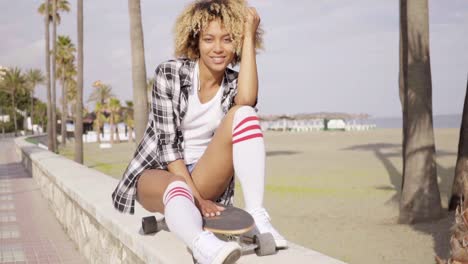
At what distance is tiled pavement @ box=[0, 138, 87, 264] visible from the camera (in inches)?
239

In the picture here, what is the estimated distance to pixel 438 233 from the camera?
7.35 m

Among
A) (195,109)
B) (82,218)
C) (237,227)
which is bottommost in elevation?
(82,218)

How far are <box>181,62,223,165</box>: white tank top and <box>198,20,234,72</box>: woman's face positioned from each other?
0.12 metres

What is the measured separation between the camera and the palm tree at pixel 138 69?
8.45 m

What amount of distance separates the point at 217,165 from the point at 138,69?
5910 millimetres

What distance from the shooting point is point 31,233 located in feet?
24.9

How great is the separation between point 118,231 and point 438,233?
5209mm

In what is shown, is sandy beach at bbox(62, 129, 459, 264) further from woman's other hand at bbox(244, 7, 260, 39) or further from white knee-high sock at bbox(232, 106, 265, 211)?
woman's other hand at bbox(244, 7, 260, 39)

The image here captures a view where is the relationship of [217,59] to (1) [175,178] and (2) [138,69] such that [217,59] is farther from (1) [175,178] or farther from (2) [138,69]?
(2) [138,69]

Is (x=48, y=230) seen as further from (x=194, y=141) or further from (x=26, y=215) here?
(x=194, y=141)

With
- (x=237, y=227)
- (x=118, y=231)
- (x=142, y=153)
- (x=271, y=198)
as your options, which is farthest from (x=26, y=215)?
(x=237, y=227)

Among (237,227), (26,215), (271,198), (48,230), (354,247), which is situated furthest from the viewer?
(271,198)

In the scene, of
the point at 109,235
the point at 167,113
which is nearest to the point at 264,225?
the point at 167,113

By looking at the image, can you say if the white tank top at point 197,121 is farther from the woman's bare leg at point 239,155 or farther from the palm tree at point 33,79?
the palm tree at point 33,79
